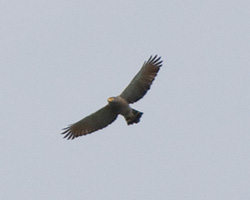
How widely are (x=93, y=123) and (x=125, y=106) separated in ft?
5.54

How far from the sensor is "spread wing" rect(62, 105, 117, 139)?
2376 cm

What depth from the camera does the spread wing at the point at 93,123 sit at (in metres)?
23.8

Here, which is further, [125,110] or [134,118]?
[134,118]

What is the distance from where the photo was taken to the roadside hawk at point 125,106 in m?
23.3

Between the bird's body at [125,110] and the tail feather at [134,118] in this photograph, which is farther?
the tail feather at [134,118]

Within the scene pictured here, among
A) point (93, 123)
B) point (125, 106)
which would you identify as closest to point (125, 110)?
point (125, 106)

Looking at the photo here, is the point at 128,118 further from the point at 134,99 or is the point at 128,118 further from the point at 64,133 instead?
the point at 64,133

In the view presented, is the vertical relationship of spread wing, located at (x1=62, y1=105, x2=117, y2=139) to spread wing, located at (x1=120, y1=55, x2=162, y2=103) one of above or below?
below

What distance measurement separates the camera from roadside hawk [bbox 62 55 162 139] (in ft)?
76.4

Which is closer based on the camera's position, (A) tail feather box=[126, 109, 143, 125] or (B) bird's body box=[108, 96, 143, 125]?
(B) bird's body box=[108, 96, 143, 125]

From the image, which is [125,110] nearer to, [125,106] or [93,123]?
[125,106]

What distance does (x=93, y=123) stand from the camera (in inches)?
951

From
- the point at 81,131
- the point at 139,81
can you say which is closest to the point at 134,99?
the point at 139,81

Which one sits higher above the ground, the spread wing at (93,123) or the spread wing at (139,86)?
the spread wing at (139,86)
